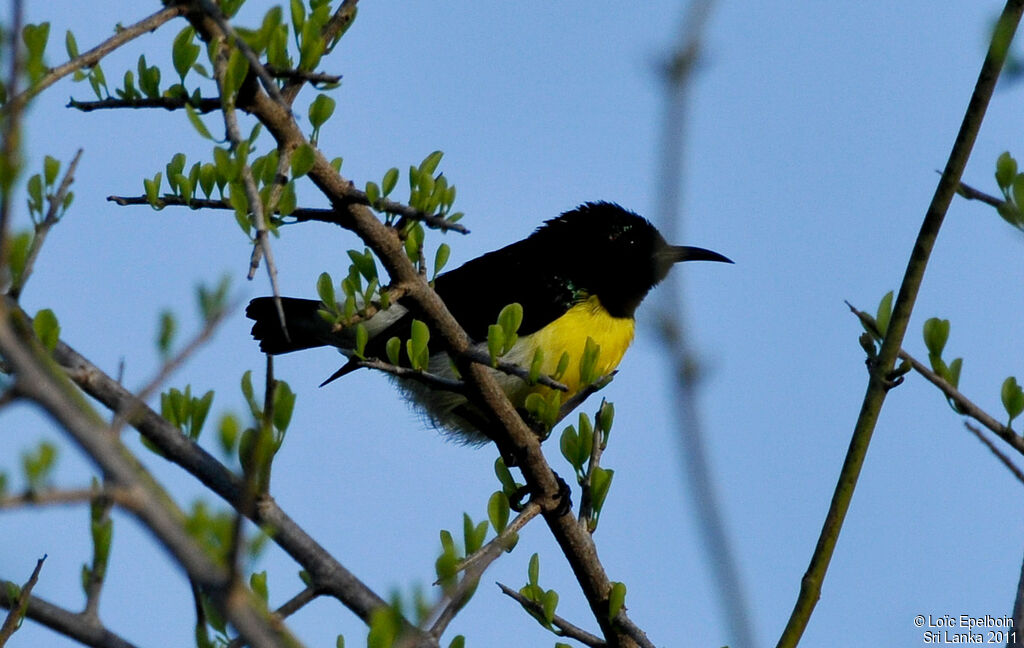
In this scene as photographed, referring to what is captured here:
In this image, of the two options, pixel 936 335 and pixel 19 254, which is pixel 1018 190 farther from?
pixel 19 254

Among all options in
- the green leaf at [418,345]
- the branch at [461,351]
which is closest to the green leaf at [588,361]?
the branch at [461,351]

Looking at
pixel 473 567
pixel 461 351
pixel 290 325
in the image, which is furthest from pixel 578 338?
pixel 473 567

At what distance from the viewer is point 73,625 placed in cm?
193

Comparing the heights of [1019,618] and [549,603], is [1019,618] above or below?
below

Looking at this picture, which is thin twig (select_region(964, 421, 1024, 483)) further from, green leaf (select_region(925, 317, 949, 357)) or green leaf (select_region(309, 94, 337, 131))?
green leaf (select_region(309, 94, 337, 131))

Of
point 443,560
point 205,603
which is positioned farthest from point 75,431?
point 443,560

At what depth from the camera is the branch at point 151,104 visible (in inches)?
106

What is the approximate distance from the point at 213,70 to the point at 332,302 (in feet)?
2.40

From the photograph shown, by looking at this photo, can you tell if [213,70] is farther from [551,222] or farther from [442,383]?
[551,222]

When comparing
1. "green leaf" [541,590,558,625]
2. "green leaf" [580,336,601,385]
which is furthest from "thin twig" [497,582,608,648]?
"green leaf" [580,336,601,385]

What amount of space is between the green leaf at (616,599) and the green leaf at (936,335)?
51.4 inches

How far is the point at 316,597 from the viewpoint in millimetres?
2385

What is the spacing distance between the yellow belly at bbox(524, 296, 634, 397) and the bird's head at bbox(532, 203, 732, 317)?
0.09 meters

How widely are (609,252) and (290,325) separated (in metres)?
1.71
